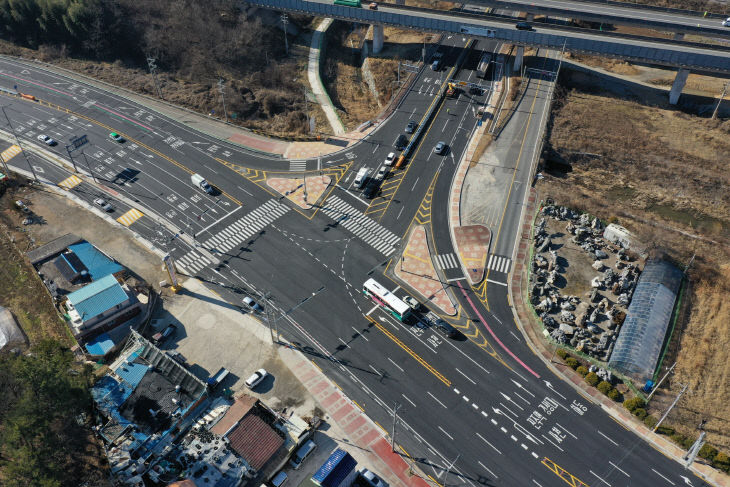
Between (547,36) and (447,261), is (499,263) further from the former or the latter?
(547,36)

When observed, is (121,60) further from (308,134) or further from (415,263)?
(415,263)

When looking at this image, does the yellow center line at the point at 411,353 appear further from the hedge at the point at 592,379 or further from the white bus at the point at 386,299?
the hedge at the point at 592,379

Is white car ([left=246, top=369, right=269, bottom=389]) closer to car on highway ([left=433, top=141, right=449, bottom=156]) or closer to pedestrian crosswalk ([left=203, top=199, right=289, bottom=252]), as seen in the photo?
pedestrian crosswalk ([left=203, top=199, right=289, bottom=252])

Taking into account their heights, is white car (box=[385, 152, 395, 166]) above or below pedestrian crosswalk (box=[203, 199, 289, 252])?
above

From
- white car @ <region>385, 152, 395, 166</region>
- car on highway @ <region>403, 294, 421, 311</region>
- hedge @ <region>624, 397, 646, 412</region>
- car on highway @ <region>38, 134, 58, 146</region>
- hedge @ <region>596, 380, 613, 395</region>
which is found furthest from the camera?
car on highway @ <region>38, 134, 58, 146</region>

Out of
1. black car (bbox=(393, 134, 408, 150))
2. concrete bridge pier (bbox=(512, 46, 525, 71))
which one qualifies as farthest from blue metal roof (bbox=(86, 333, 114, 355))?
concrete bridge pier (bbox=(512, 46, 525, 71))

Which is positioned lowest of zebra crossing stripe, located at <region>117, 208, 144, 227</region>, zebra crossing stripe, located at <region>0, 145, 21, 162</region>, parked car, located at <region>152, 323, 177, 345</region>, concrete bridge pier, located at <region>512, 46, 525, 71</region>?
parked car, located at <region>152, 323, 177, 345</region>

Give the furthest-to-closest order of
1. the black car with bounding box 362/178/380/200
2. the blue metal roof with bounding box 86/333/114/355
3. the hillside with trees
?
the hillside with trees, the black car with bounding box 362/178/380/200, the blue metal roof with bounding box 86/333/114/355

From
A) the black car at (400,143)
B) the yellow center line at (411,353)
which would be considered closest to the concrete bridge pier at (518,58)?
the black car at (400,143)
